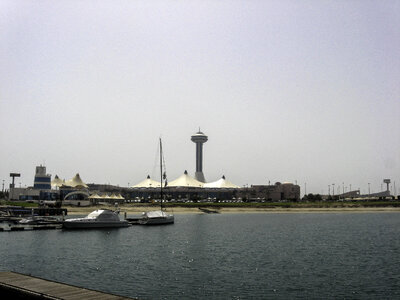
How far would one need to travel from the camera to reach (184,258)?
48.0 m

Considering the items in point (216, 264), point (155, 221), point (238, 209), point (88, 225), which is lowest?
point (216, 264)

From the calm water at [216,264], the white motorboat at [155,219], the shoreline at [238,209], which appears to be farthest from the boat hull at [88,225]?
the shoreline at [238,209]

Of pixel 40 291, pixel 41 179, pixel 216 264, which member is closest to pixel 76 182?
pixel 41 179

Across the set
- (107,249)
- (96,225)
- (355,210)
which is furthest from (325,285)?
(355,210)

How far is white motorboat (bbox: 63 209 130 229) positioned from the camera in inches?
3199

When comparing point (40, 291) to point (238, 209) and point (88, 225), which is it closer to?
point (88, 225)

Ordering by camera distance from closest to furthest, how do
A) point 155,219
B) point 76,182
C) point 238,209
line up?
point 155,219, point 238,209, point 76,182

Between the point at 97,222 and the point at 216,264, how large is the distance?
45402 millimetres

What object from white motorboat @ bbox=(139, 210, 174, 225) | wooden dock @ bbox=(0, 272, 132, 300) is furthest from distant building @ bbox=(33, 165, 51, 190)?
wooden dock @ bbox=(0, 272, 132, 300)

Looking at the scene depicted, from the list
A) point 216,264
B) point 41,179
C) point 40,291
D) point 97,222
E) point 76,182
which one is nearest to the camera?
point 40,291

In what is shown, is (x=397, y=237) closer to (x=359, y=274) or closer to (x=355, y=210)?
(x=359, y=274)

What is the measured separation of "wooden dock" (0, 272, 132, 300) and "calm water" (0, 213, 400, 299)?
7418mm

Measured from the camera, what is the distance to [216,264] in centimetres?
4334

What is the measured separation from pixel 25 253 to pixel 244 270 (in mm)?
27762
